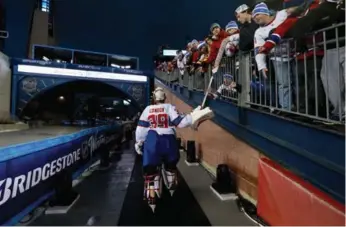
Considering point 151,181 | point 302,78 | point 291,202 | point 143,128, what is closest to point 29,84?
point 143,128

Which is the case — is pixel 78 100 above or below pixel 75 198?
above

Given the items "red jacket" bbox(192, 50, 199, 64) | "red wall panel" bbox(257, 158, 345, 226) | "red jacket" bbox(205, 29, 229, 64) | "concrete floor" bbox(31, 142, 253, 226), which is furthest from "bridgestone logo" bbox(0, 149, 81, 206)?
"red jacket" bbox(192, 50, 199, 64)

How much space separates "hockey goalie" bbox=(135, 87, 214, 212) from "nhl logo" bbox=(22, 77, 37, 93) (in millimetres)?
16700

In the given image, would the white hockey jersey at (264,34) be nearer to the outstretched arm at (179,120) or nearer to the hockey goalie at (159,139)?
the hockey goalie at (159,139)

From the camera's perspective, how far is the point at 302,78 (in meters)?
2.93

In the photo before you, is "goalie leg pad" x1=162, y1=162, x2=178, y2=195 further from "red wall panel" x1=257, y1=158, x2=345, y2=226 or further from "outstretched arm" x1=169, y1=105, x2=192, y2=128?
"red wall panel" x1=257, y1=158, x2=345, y2=226

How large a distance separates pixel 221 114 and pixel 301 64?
2.32m

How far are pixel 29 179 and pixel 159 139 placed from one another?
67.2 inches

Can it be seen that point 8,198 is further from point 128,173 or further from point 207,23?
point 207,23

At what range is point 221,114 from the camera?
5.07m

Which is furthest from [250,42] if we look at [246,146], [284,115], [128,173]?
[128,173]

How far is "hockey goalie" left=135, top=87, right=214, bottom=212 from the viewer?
379 cm

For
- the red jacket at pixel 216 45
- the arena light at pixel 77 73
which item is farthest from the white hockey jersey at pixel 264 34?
the arena light at pixel 77 73

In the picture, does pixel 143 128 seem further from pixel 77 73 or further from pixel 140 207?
pixel 77 73
